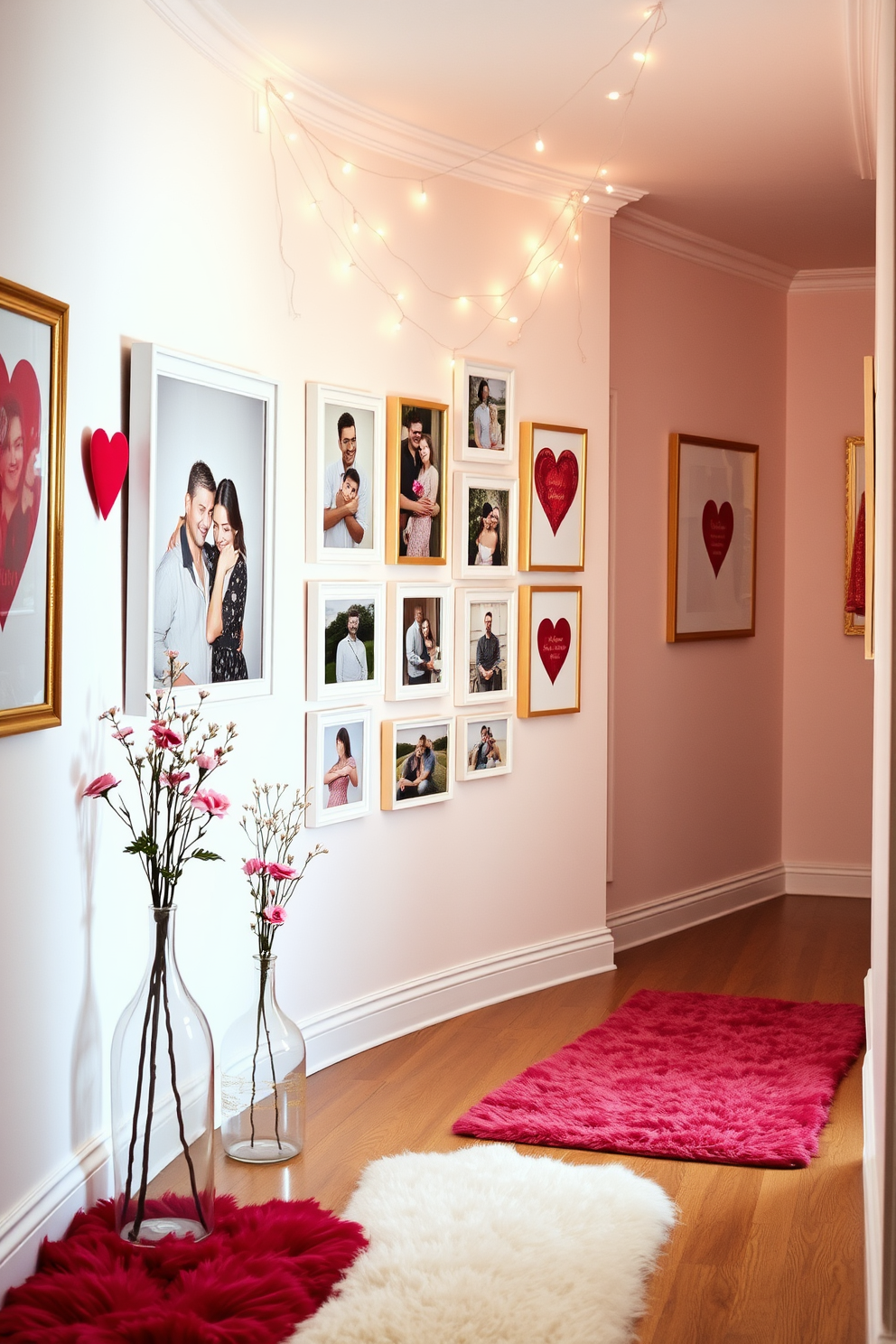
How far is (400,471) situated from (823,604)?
285cm

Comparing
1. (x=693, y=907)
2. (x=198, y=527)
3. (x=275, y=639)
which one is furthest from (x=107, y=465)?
(x=693, y=907)

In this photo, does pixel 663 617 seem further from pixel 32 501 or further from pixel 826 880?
pixel 32 501

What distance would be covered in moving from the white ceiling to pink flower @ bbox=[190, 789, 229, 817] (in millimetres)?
1825

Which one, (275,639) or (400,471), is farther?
(400,471)

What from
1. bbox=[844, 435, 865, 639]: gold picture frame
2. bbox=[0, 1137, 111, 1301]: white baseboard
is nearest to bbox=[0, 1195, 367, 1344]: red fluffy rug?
bbox=[0, 1137, 111, 1301]: white baseboard

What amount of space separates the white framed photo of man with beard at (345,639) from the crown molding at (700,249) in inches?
78.6

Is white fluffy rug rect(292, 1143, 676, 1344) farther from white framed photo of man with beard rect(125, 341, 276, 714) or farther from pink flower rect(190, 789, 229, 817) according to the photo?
white framed photo of man with beard rect(125, 341, 276, 714)

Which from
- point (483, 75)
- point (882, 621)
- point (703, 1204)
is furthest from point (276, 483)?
point (703, 1204)

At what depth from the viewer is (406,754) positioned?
13.5ft

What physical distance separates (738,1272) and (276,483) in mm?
2182

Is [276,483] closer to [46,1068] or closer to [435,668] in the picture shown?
[435,668]

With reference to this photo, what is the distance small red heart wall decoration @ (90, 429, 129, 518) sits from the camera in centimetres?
270

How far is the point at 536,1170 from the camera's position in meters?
3.04

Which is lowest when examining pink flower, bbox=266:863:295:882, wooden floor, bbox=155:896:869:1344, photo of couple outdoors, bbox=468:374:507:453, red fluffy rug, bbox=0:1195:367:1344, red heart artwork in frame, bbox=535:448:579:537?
wooden floor, bbox=155:896:869:1344
